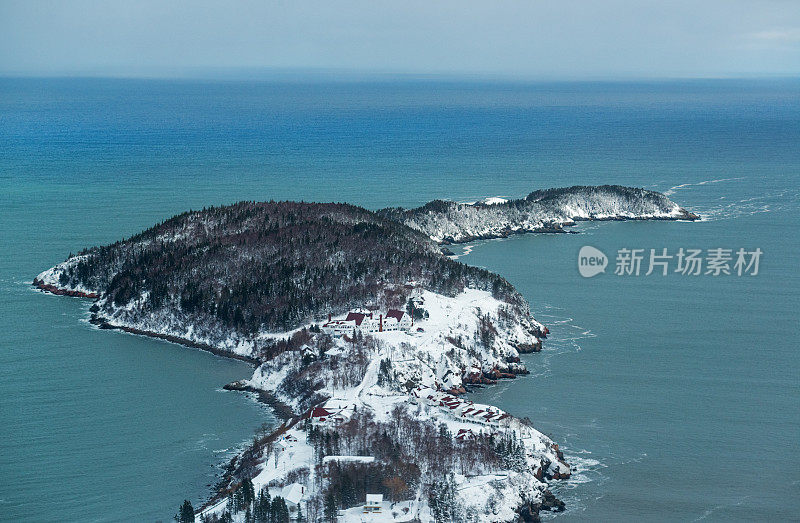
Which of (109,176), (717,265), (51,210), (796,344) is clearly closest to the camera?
(796,344)

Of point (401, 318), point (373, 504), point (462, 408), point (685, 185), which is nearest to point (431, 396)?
point (462, 408)

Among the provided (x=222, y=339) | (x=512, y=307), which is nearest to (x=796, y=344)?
(x=512, y=307)

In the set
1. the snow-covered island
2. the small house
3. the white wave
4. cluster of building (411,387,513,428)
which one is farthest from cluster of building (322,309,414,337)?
the white wave

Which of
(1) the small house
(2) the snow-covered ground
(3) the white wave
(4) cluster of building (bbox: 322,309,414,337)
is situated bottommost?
(1) the small house

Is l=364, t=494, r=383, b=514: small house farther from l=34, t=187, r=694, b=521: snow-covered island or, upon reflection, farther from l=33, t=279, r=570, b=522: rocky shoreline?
l=33, t=279, r=570, b=522: rocky shoreline

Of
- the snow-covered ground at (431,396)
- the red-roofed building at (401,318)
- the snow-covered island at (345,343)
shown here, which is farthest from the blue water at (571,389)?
the red-roofed building at (401,318)

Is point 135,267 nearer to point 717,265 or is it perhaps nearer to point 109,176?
point 717,265

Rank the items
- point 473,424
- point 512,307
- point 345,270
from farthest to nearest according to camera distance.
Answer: point 345,270, point 512,307, point 473,424
